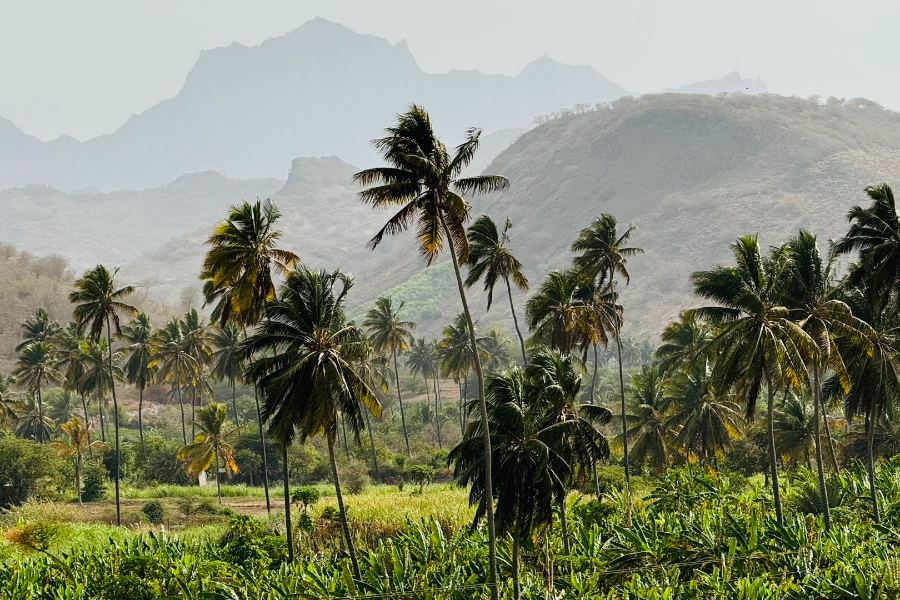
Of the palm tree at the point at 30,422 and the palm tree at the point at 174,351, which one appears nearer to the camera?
the palm tree at the point at 174,351

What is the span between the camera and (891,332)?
36.3 metres

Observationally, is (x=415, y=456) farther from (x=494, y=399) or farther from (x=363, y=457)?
(x=494, y=399)

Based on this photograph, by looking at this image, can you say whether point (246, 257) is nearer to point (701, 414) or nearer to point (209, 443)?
point (209, 443)

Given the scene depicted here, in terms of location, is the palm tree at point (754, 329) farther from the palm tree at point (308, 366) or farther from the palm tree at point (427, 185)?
the palm tree at point (308, 366)

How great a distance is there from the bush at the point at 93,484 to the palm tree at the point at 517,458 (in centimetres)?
3931

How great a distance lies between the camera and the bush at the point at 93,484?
178 ft

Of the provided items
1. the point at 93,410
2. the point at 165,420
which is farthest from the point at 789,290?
the point at 93,410

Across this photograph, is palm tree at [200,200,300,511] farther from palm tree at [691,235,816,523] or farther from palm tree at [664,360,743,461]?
palm tree at [664,360,743,461]

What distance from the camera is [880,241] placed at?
33094 mm

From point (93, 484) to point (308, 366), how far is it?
36.5 meters

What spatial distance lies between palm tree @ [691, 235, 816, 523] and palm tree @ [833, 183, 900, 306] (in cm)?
529

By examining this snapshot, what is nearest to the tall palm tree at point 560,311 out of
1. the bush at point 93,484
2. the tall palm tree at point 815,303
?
the tall palm tree at point 815,303

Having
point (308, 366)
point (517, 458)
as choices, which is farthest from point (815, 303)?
point (308, 366)

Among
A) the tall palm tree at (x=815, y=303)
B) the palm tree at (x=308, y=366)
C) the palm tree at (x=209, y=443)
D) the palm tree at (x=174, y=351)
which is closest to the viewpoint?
the palm tree at (x=308, y=366)
